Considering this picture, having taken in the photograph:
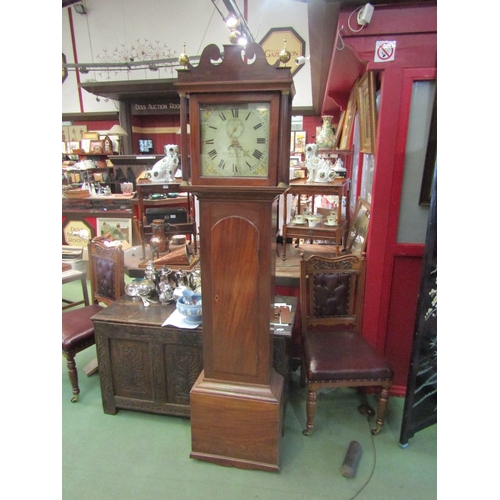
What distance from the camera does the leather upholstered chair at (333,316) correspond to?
199 cm

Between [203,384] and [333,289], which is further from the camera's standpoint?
[333,289]

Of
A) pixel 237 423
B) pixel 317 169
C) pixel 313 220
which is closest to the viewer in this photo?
pixel 237 423

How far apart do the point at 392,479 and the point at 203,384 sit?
3.59 ft

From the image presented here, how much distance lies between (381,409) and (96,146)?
26.6 feet

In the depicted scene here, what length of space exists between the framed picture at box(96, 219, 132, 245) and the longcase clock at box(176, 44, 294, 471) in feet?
11.7

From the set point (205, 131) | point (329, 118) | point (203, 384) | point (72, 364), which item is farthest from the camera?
point (329, 118)

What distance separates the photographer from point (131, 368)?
→ 2088 mm

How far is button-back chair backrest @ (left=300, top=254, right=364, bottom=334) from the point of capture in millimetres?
2266

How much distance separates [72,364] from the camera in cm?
226

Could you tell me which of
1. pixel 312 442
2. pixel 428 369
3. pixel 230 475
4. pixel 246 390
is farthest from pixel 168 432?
pixel 428 369

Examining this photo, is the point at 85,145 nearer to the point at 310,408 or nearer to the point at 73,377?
the point at 73,377

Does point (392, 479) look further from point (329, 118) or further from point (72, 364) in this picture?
point (329, 118)

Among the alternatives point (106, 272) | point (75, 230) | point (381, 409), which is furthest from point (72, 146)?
point (381, 409)

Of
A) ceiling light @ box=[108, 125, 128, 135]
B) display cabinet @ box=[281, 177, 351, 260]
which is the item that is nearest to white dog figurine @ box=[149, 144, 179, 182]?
display cabinet @ box=[281, 177, 351, 260]
